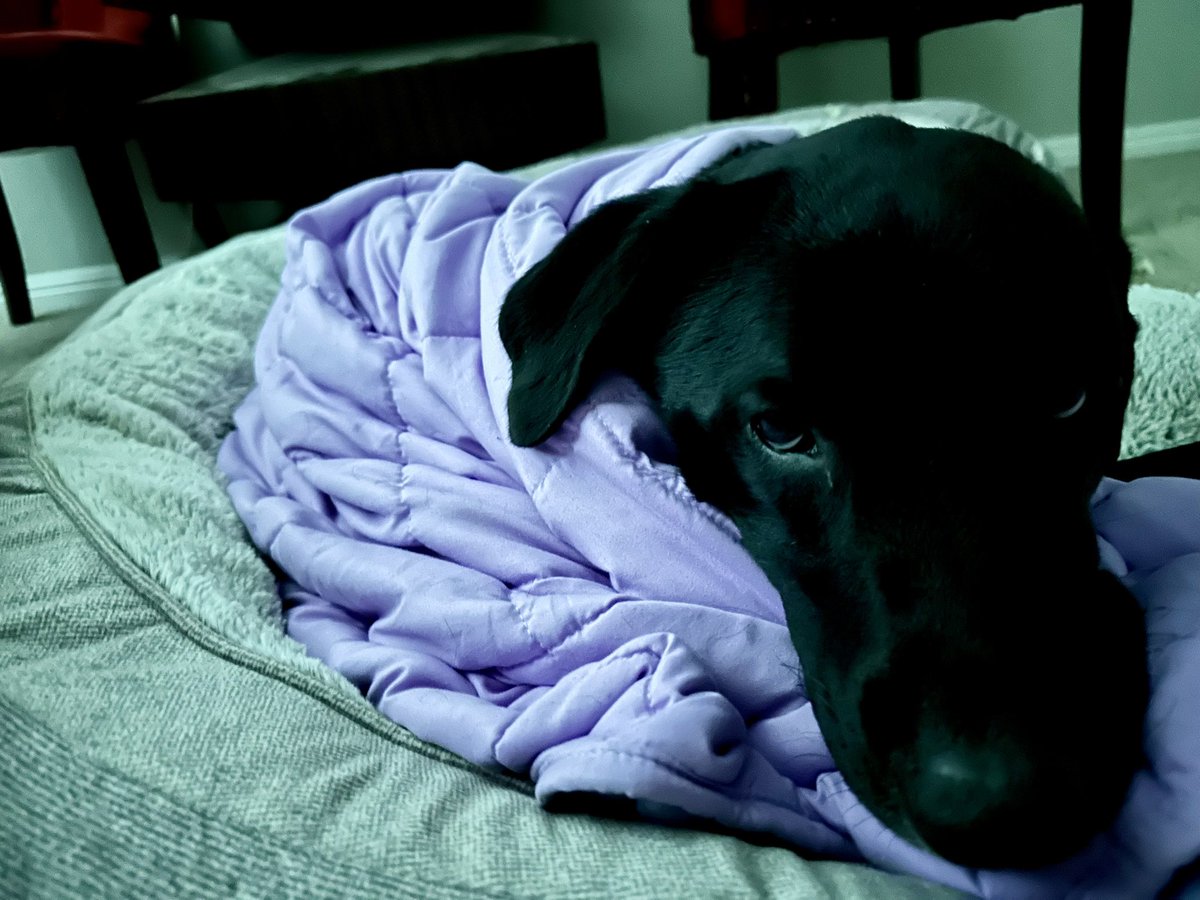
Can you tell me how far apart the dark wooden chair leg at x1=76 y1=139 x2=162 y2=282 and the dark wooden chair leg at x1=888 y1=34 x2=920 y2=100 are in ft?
7.03

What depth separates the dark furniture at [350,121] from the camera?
2.39 m

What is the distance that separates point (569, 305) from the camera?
86 cm

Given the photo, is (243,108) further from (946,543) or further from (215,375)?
(946,543)

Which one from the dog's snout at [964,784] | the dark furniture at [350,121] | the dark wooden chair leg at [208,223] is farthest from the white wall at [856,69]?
the dog's snout at [964,784]

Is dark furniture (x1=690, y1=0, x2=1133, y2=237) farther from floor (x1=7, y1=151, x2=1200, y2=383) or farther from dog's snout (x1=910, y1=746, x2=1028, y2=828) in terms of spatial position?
dog's snout (x1=910, y1=746, x2=1028, y2=828)

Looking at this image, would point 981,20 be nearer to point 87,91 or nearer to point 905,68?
Result: point 905,68

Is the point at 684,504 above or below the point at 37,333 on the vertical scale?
above

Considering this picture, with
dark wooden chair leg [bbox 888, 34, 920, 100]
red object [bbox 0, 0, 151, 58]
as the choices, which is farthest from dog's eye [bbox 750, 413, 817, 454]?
red object [bbox 0, 0, 151, 58]

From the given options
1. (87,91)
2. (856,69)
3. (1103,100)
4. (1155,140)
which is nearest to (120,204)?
(87,91)

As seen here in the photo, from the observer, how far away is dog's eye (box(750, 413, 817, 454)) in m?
0.74

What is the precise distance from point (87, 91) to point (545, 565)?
2.30 metres

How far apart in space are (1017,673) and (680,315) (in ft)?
1.38

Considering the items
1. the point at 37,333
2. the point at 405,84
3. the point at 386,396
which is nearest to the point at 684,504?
the point at 386,396

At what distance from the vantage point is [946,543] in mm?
650
